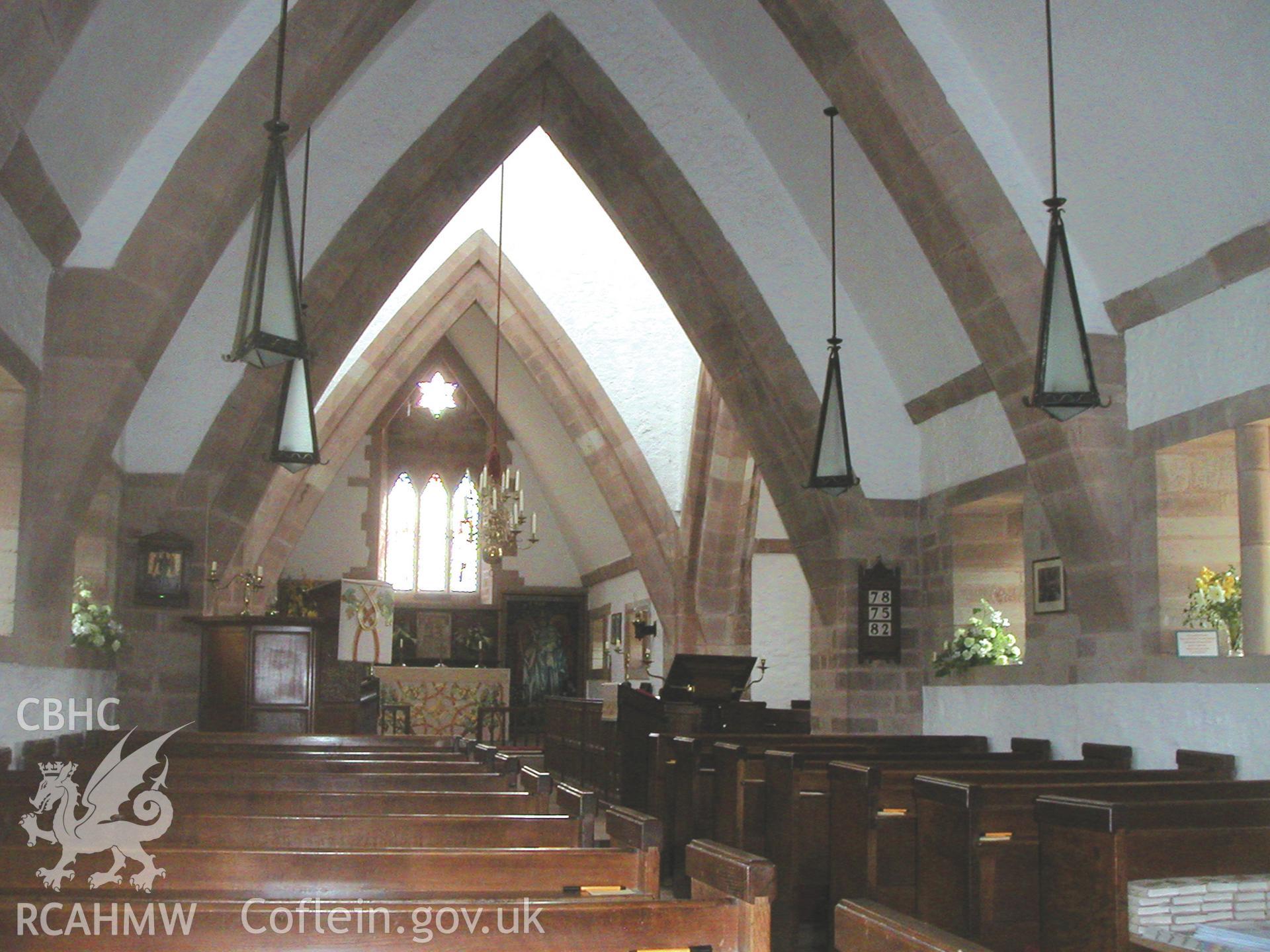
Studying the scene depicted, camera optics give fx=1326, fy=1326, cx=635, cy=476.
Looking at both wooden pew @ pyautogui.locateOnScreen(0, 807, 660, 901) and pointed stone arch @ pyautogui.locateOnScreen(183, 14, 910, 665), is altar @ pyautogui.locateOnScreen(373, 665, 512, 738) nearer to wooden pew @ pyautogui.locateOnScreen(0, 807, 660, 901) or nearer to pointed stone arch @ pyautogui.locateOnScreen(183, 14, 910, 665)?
pointed stone arch @ pyautogui.locateOnScreen(183, 14, 910, 665)

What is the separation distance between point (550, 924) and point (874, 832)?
11.0 ft

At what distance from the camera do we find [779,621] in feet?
49.0

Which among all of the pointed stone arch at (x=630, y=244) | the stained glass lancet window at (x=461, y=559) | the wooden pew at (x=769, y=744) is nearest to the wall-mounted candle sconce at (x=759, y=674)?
the pointed stone arch at (x=630, y=244)

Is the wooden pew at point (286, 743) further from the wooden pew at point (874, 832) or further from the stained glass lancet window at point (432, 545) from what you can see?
the stained glass lancet window at point (432, 545)

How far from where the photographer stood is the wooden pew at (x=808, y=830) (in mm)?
5699

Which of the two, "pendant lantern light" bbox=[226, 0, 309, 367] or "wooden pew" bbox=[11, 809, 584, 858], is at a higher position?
"pendant lantern light" bbox=[226, 0, 309, 367]

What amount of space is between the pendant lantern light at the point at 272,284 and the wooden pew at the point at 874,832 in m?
2.74

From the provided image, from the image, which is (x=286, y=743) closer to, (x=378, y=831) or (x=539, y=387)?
(x=378, y=831)

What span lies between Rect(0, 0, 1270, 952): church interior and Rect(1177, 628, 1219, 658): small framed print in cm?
3

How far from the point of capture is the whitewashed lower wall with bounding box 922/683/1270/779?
5.84m

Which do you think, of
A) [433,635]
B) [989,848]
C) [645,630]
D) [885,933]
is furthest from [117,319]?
[433,635]

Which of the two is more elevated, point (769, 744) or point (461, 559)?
point (461, 559)

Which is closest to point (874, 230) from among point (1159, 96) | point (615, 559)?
point (1159, 96)

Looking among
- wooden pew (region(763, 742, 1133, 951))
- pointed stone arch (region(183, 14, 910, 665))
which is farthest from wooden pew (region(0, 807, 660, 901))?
pointed stone arch (region(183, 14, 910, 665))
